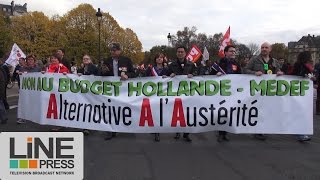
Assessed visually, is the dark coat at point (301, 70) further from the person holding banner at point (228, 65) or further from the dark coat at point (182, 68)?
the dark coat at point (182, 68)

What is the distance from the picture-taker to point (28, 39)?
279 feet

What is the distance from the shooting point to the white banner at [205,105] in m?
8.48

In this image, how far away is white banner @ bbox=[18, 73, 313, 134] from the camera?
27.8 feet

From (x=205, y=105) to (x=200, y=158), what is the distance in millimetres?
1641

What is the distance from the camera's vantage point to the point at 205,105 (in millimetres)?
8492

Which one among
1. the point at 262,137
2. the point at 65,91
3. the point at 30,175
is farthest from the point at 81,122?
the point at 30,175

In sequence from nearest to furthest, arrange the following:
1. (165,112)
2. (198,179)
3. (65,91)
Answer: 1. (198,179)
2. (165,112)
3. (65,91)

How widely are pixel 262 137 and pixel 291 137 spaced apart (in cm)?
75

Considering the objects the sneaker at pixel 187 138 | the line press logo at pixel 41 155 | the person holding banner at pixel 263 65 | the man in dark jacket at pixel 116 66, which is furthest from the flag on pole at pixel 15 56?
the line press logo at pixel 41 155

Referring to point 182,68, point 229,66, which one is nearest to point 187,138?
point 182,68

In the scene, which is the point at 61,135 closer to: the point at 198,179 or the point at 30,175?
the point at 30,175

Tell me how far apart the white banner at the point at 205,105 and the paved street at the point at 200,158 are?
32cm

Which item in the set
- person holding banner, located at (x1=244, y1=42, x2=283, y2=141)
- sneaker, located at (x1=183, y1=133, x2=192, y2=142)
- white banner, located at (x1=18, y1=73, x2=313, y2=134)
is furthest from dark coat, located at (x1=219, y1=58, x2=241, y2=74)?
sneaker, located at (x1=183, y1=133, x2=192, y2=142)

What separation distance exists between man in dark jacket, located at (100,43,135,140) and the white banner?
37 cm
